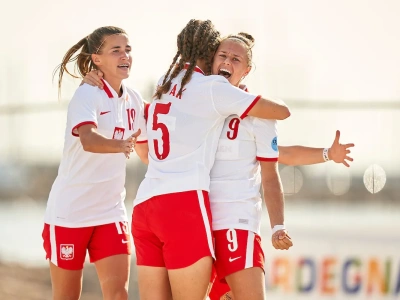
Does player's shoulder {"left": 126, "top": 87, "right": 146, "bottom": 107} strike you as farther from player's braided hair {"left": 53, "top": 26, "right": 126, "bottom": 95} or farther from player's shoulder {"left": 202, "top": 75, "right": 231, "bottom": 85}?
player's shoulder {"left": 202, "top": 75, "right": 231, "bottom": 85}

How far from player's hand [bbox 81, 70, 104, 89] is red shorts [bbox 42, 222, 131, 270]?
0.83 m

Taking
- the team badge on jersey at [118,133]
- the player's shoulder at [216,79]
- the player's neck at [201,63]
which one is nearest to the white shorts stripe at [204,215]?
the player's shoulder at [216,79]

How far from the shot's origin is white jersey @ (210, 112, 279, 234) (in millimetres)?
4793

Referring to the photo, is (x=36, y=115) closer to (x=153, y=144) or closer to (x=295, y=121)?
(x=295, y=121)

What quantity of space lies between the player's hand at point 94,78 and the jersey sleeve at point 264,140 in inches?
44.4

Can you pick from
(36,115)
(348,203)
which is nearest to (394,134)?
(348,203)

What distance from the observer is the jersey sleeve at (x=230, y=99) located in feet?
15.3

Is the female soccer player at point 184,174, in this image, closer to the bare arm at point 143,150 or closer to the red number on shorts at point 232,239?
the red number on shorts at point 232,239

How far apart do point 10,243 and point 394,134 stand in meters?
5.00

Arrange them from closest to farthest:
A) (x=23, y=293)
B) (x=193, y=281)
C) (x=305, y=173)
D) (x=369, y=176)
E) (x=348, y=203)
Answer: (x=193, y=281)
(x=23, y=293)
(x=369, y=176)
(x=348, y=203)
(x=305, y=173)

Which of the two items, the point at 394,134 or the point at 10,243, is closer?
the point at 394,134

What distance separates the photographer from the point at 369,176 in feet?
36.5

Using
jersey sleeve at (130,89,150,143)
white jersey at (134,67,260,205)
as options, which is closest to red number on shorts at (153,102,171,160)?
white jersey at (134,67,260,205)

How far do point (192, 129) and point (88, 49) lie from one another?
4.23 feet
